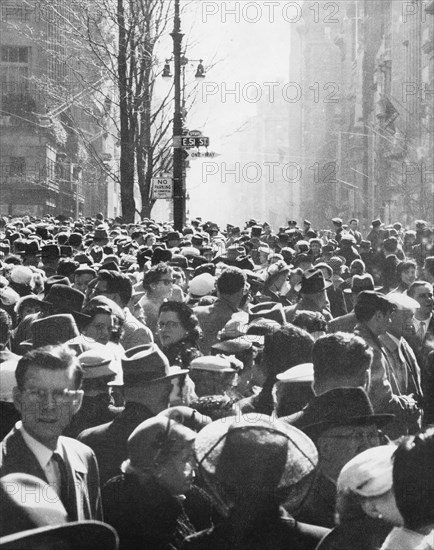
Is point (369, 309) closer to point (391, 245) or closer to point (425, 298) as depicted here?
point (425, 298)

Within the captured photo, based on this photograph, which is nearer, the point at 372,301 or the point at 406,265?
the point at 372,301

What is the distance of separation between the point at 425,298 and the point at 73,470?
20.8 feet

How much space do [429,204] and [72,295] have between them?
48.1 metres

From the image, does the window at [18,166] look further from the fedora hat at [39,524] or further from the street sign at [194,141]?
the fedora hat at [39,524]

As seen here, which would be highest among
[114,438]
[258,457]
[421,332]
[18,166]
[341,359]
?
[18,166]

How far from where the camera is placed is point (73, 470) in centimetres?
448

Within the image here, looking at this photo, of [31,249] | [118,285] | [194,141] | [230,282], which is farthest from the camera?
[194,141]

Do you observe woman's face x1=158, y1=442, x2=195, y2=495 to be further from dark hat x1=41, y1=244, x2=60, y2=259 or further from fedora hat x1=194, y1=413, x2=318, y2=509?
dark hat x1=41, y1=244, x2=60, y2=259

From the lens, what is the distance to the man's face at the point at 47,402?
454 centimetres

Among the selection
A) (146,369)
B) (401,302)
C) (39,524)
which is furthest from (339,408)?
(401,302)

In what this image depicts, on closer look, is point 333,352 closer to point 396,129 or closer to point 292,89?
point 396,129

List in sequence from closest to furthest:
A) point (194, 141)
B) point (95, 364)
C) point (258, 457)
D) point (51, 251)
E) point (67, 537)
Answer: point (67, 537), point (258, 457), point (95, 364), point (51, 251), point (194, 141)

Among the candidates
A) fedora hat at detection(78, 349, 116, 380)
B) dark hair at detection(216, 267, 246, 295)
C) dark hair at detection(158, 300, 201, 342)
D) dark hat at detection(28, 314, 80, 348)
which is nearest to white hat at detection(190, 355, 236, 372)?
→ fedora hat at detection(78, 349, 116, 380)

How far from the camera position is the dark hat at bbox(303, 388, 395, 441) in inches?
192
